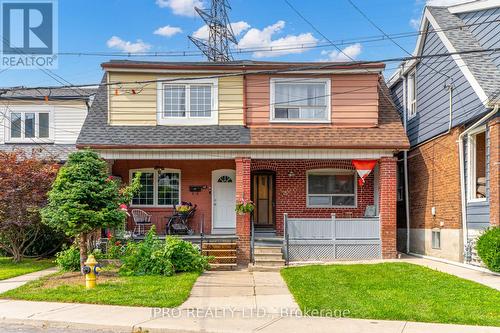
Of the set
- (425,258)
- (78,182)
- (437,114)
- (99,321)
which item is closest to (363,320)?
(99,321)

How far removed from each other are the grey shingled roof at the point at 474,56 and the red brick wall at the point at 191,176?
809cm

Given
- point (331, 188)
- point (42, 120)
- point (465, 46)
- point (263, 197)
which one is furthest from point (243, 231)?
point (42, 120)

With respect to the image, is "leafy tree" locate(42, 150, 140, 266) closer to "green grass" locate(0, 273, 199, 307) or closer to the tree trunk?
the tree trunk

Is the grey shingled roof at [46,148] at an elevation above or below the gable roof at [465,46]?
below

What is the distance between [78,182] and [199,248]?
4.48m

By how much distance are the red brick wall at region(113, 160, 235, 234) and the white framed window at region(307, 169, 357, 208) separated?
113 inches

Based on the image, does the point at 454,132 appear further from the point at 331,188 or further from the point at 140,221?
the point at 140,221

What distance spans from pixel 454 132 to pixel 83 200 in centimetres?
1011

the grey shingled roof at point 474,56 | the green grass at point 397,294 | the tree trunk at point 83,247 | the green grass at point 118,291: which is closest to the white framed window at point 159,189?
the tree trunk at point 83,247

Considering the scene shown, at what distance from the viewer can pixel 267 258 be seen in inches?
616

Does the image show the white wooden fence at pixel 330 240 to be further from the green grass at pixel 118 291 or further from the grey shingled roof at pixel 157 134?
the green grass at pixel 118 291

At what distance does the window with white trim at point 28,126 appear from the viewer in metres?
22.1

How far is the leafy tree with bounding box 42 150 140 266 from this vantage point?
41.3ft

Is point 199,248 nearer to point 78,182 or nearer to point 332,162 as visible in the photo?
point 78,182
